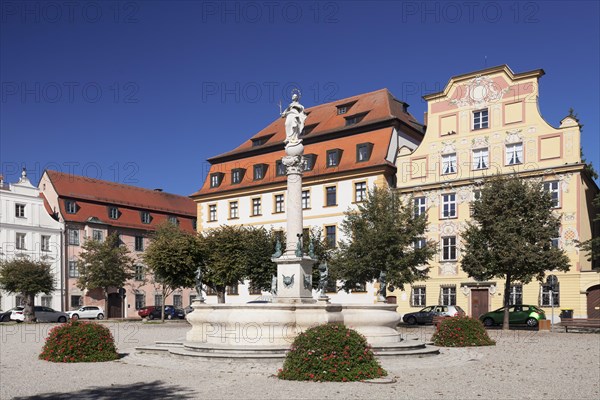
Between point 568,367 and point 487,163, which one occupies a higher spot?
point 487,163

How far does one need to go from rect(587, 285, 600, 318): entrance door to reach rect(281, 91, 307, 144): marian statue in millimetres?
23490

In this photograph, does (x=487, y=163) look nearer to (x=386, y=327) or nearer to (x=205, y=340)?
(x=386, y=327)

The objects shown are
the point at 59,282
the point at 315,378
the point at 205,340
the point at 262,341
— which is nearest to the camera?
the point at 315,378

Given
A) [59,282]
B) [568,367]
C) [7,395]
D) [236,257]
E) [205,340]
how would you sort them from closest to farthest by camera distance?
[7,395], [568,367], [205,340], [236,257], [59,282]

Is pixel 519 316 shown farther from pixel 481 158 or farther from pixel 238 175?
pixel 238 175

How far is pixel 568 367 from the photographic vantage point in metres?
15.4

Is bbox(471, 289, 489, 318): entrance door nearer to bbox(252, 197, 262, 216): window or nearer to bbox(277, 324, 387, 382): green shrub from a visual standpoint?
bbox(252, 197, 262, 216): window

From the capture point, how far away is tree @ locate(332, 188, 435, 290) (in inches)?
1344

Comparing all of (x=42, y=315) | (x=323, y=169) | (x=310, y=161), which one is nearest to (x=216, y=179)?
(x=310, y=161)

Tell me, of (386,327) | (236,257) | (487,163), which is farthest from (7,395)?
(487,163)

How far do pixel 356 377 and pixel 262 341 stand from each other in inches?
195

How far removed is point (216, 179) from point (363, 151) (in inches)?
579

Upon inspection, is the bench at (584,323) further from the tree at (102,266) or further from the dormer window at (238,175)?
the tree at (102,266)

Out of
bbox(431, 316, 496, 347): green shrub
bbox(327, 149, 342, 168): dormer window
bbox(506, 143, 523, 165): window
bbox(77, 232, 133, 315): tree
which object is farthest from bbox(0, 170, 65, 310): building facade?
bbox(431, 316, 496, 347): green shrub
